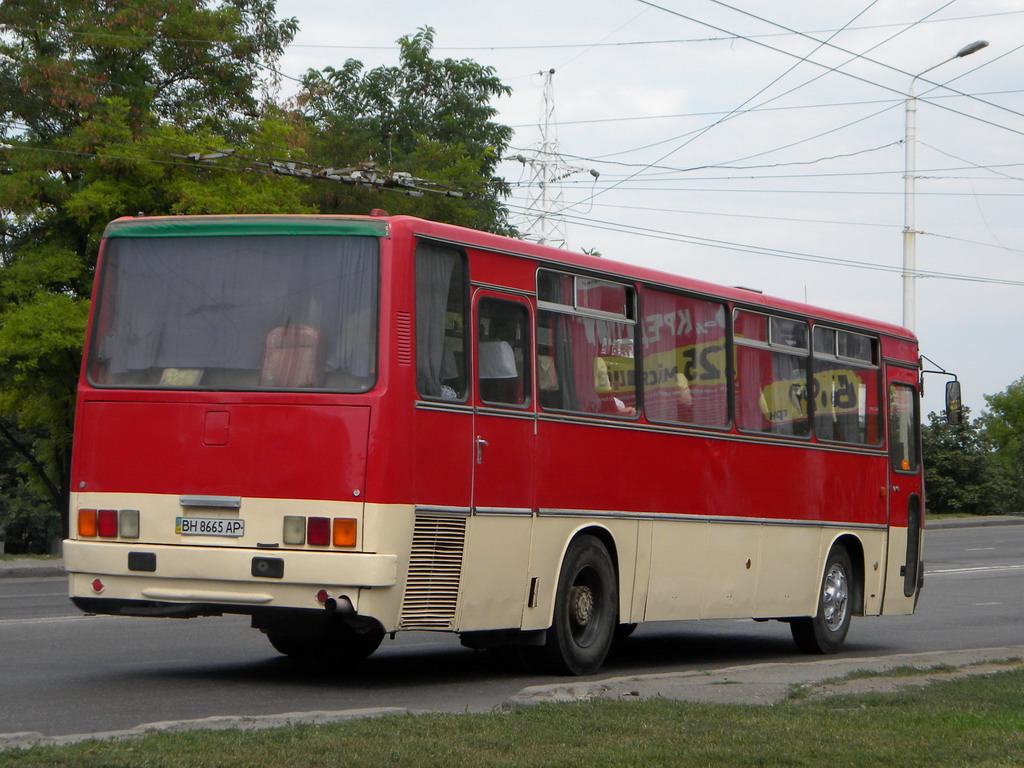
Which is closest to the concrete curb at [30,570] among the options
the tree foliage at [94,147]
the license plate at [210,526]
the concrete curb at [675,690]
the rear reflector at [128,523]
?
the tree foliage at [94,147]

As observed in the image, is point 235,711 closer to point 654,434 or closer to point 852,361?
point 654,434

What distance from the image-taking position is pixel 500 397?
10.5 m

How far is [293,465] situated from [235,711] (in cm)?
154

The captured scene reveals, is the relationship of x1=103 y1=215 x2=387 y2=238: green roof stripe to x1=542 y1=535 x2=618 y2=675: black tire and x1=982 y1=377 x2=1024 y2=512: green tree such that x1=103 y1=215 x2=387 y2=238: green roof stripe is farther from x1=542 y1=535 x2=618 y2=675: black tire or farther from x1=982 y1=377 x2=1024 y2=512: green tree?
x1=982 y1=377 x2=1024 y2=512: green tree

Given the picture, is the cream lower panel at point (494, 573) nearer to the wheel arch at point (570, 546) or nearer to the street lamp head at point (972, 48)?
the wheel arch at point (570, 546)

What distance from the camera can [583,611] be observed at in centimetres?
1132

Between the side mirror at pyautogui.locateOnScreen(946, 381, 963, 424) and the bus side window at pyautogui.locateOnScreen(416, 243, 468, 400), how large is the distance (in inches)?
283

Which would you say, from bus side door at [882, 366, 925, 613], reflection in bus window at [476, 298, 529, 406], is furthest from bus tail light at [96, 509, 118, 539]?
bus side door at [882, 366, 925, 613]

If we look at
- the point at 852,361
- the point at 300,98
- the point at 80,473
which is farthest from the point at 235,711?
the point at 300,98

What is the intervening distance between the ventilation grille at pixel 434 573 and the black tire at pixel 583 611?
46.3 inches

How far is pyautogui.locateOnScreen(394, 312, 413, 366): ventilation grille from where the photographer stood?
9.64 m

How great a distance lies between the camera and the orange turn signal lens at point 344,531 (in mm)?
9445

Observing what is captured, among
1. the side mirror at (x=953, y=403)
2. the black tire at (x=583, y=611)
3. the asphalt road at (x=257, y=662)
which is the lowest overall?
the asphalt road at (x=257, y=662)

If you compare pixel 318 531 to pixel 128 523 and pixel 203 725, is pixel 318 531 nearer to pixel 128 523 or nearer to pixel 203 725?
pixel 128 523
